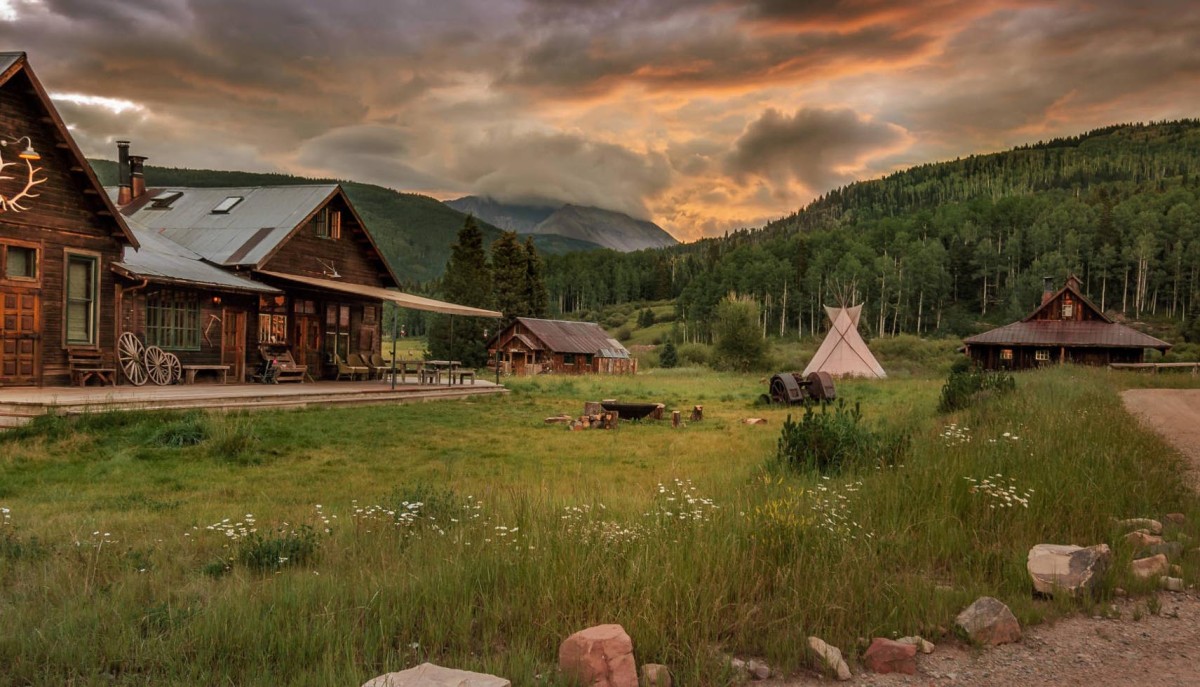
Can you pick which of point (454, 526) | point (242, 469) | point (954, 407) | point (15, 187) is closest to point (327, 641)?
point (454, 526)

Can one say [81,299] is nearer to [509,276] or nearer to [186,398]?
[186,398]

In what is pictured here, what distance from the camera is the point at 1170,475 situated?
8.48 meters

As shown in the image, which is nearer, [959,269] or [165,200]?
[165,200]

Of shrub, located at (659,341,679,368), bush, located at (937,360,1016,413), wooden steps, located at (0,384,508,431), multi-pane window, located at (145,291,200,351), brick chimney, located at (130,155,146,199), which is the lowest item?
shrub, located at (659,341,679,368)

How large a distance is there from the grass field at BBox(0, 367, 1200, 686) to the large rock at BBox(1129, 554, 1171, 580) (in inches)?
9.0

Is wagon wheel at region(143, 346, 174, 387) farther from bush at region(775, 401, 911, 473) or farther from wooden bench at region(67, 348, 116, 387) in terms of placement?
bush at region(775, 401, 911, 473)

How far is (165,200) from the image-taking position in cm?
2702

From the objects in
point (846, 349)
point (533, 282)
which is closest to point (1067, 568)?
point (846, 349)

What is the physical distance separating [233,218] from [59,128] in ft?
28.4

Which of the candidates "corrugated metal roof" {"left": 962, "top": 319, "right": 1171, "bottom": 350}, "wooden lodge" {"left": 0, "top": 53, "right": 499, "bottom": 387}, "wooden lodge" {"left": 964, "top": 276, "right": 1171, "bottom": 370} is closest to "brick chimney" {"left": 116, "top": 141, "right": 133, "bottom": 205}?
"wooden lodge" {"left": 0, "top": 53, "right": 499, "bottom": 387}

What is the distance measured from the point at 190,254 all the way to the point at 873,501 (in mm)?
22002

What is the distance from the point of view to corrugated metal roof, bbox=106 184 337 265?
2273 centimetres

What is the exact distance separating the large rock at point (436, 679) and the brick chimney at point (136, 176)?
2945 cm

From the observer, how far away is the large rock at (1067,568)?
544cm
